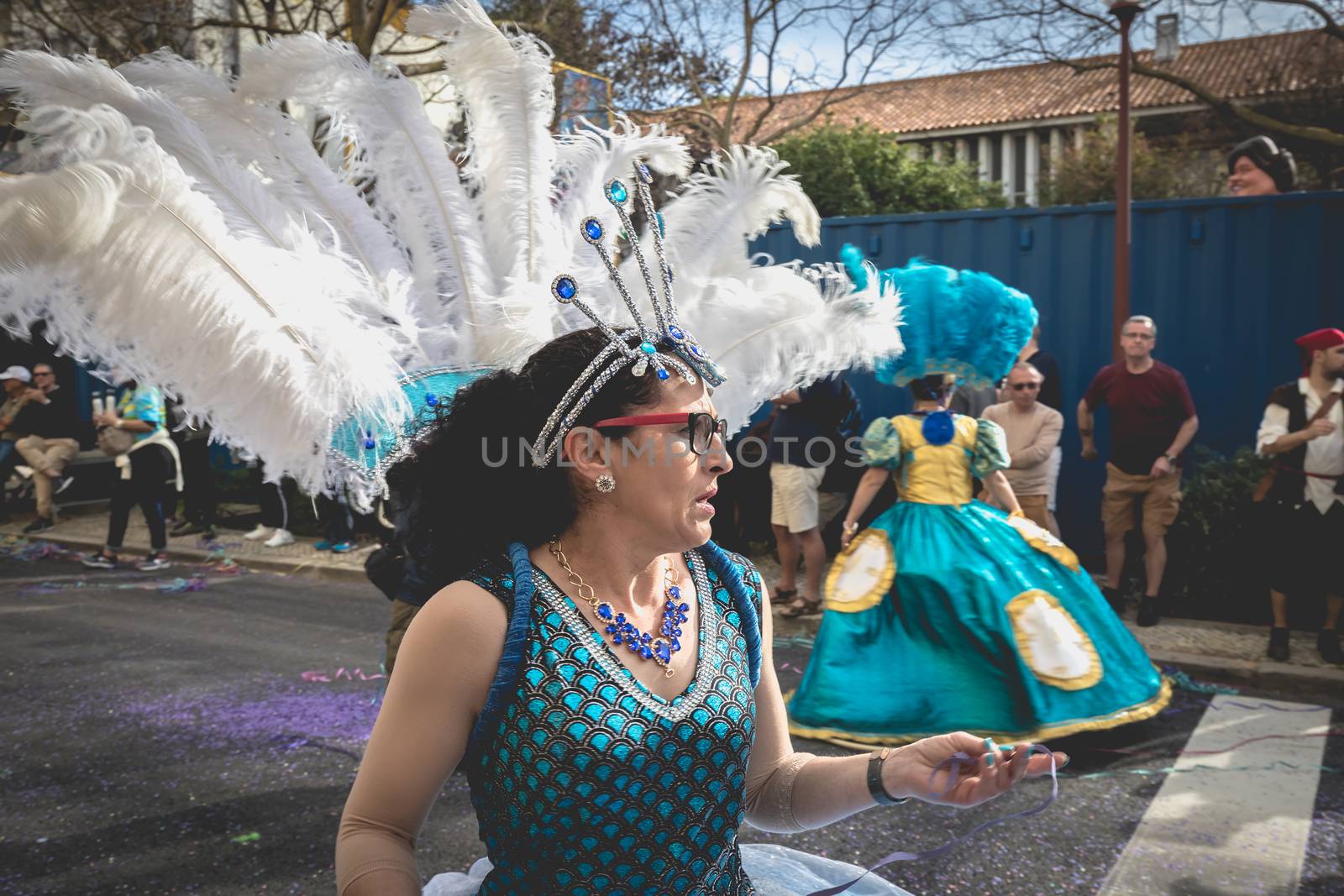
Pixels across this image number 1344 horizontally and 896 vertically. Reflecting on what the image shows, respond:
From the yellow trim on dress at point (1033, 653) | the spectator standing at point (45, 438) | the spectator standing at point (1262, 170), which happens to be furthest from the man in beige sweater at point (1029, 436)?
the spectator standing at point (45, 438)

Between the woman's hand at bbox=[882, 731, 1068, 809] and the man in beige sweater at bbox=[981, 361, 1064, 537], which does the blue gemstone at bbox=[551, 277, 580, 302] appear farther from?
the man in beige sweater at bbox=[981, 361, 1064, 537]

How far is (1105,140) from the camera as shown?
23516 millimetres

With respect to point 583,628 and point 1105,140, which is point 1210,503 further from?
point 1105,140

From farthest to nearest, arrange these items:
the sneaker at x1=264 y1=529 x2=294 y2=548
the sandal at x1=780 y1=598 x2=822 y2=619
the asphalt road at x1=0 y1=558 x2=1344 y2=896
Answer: the sneaker at x1=264 y1=529 x2=294 y2=548
the sandal at x1=780 y1=598 x2=822 y2=619
the asphalt road at x1=0 y1=558 x2=1344 y2=896

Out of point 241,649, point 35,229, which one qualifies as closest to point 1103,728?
point 35,229

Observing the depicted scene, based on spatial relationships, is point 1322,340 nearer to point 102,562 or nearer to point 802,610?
point 802,610

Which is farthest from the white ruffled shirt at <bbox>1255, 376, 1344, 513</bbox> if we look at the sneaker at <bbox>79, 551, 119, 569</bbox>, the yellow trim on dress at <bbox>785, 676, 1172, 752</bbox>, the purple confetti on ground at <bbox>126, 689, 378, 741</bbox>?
the sneaker at <bbox>79, 551, 119, 569</bbox>

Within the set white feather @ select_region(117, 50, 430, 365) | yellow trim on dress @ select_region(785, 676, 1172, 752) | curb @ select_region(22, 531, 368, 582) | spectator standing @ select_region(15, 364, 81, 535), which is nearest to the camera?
white feather @ select_region(117, 50, 430, 365)

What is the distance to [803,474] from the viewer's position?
681cm

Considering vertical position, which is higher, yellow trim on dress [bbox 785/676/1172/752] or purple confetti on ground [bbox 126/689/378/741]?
yellow trim on dress [bbox 785/676/1172/752]

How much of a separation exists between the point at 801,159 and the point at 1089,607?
56.0 feet

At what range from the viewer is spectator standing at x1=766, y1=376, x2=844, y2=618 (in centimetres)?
682

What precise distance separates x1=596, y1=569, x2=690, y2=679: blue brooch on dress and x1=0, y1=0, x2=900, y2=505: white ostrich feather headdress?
41 cm

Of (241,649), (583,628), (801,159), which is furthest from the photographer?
(801,159)
